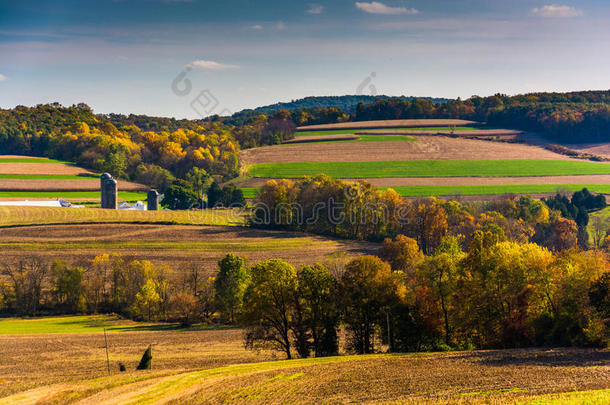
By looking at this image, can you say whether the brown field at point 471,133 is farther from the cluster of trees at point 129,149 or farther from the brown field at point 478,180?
the cluster of trees at point 129,149

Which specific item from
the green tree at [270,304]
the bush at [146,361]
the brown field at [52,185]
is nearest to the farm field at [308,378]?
the bush at [146,361]

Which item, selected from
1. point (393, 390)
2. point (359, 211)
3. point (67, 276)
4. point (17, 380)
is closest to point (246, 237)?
point (359, 211)

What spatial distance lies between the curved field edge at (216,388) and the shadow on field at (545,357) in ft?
14.6

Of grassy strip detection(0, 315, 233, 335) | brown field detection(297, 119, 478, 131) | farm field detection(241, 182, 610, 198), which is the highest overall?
brown field detection(297, 119, 478, 131)

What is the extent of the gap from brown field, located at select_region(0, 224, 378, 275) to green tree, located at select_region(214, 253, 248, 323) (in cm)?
969

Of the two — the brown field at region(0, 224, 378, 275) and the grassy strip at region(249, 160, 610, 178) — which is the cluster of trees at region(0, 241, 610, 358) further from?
the grassy strip at region(249, 160, 610, 178)

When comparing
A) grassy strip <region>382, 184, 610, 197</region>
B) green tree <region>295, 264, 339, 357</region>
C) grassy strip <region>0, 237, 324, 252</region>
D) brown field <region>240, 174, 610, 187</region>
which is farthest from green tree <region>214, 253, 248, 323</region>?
brown field <region>240, 174, 610, 187</region>

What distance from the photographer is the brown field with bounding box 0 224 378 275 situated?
70250mm

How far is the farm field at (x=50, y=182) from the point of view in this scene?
10306 cm

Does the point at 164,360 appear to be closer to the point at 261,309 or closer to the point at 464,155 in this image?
the point at 261,309

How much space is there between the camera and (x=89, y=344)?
46.7m

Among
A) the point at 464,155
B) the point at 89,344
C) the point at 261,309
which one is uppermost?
the point at 464,155

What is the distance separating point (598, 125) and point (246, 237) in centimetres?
9571

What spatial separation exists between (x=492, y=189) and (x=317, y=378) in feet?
246
